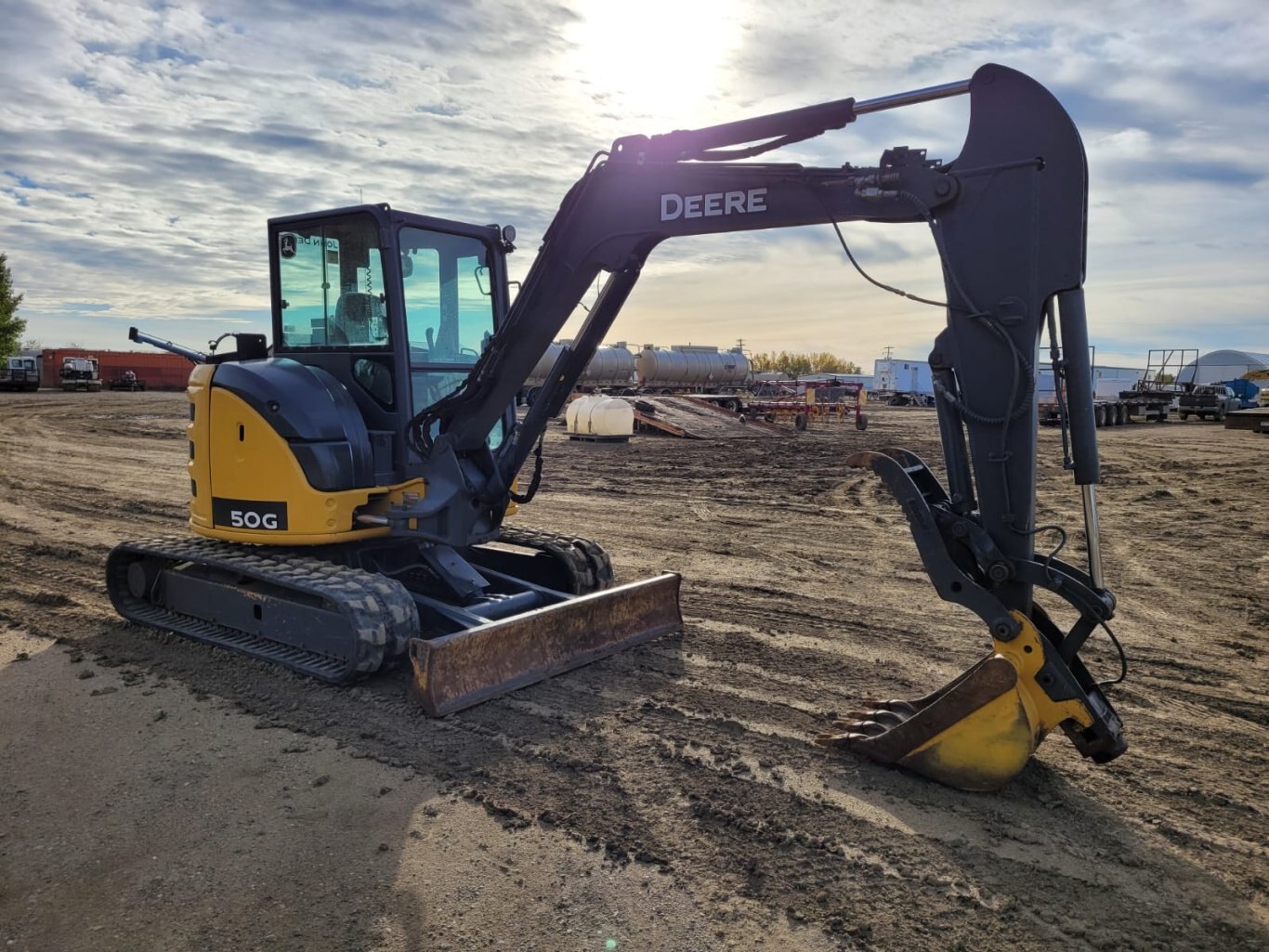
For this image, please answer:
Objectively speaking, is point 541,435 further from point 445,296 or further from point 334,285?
point 334,285

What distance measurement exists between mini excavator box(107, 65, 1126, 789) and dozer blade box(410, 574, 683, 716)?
2cm

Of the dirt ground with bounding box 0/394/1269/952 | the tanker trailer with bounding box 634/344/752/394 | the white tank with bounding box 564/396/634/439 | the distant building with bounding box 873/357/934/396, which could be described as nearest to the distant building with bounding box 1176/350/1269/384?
the distant building with bounding box 873/357/934/396

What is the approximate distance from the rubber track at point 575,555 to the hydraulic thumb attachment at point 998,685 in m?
3.02

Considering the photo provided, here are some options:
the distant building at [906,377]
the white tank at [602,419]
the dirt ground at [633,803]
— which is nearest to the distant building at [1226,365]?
the distant building at [906,377]

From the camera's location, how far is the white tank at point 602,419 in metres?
24.0

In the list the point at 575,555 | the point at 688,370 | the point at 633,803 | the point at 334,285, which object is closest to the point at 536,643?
the point at 575,555

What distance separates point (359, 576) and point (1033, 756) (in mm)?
4117

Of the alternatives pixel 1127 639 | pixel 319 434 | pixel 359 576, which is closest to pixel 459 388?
pixel 319 434

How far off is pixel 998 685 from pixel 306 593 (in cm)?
430

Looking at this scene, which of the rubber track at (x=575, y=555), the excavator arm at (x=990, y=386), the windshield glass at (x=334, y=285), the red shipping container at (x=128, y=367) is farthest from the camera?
the red shipping container at (x=128, y=367)

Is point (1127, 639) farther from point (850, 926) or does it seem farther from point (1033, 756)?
point (850, 926)

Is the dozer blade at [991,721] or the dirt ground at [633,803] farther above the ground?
the dozer blade at [991,721]

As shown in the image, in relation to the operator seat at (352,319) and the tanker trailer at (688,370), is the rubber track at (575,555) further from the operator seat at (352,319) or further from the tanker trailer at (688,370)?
the tanker trailer at (688,370)

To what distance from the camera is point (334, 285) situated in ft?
21.9
